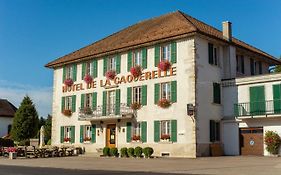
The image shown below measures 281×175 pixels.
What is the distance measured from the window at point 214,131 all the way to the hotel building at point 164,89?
34mm

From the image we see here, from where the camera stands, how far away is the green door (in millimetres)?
26781

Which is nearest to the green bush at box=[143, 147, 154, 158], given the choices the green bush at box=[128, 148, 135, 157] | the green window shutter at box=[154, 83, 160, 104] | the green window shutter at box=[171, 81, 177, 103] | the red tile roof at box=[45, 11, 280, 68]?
the green bush at box=[128, 148, 135, 157]

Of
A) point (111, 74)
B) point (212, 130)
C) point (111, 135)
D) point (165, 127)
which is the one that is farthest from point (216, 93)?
point (111, 135)

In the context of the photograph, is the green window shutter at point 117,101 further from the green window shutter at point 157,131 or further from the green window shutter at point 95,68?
the green window shutter at point 157,131

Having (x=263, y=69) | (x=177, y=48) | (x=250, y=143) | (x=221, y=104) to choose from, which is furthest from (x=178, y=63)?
(x=263, y=69)

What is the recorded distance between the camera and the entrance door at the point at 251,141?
89.2 feet

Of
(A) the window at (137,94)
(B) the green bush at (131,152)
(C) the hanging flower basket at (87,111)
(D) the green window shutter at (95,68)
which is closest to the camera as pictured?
(B) the green bush at (131,152)

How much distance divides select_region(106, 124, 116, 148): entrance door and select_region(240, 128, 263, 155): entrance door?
31.5 ft

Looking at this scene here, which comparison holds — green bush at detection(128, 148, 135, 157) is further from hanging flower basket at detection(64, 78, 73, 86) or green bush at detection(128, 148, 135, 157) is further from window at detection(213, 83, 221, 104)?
hanging flower basket at detection(64, 78, 73, 86)

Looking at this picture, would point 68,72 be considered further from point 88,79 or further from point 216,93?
point 216,93

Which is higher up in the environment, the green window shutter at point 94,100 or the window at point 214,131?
the green window shutter at point 94,100

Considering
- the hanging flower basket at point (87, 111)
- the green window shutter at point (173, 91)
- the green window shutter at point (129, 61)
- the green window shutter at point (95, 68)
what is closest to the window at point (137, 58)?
the green window shutter at point (129, 61)

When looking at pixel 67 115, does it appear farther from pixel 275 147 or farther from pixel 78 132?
pixel 275 147

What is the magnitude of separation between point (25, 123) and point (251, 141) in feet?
99.9
